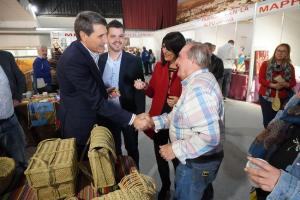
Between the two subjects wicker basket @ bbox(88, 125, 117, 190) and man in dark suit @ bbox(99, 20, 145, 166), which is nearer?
wicker basket @ bbox(88, 125, 117, 190)

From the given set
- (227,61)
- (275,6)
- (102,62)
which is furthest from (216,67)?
(102,62)

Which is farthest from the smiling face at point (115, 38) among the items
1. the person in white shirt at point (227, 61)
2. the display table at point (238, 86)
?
the person in white shirt at point (227, 61)

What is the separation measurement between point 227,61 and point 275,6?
6.98 ft

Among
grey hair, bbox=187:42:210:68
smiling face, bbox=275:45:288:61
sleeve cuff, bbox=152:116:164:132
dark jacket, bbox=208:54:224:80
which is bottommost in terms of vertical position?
sleeve cuff, bbox=152:116:164:132

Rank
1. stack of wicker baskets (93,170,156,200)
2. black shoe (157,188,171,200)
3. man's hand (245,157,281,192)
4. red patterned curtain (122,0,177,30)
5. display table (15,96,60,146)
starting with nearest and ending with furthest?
man's hand (245,157,281,192) < stack of wicker baskets (93,170,156,200) < black shoe (157,188,171,200) < display table (15,96,60,146) < red patterned curtain (122,0,177,30)

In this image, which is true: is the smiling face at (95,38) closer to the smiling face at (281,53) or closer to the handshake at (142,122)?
the handshake at (142,122)

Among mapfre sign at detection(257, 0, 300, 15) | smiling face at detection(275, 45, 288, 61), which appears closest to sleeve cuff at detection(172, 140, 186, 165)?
smiling face at detection(275, 45, 288, 61)

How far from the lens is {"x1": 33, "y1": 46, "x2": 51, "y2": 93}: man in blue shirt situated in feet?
15.6

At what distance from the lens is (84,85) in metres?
1.52

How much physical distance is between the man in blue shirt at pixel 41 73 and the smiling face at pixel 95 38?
12.0 ft

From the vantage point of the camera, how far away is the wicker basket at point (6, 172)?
1186 millimetres

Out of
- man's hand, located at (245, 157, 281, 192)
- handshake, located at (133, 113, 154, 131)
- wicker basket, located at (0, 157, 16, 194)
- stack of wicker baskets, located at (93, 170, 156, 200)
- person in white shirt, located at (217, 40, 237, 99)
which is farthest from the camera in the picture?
person in white shirt, located at (217, 40, 237, 99)

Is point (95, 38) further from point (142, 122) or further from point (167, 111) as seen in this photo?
point (167, 111)

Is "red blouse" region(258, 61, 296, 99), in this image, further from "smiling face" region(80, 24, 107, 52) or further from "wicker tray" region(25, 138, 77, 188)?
"wicker tray" region(25, 138, 77, 188)
